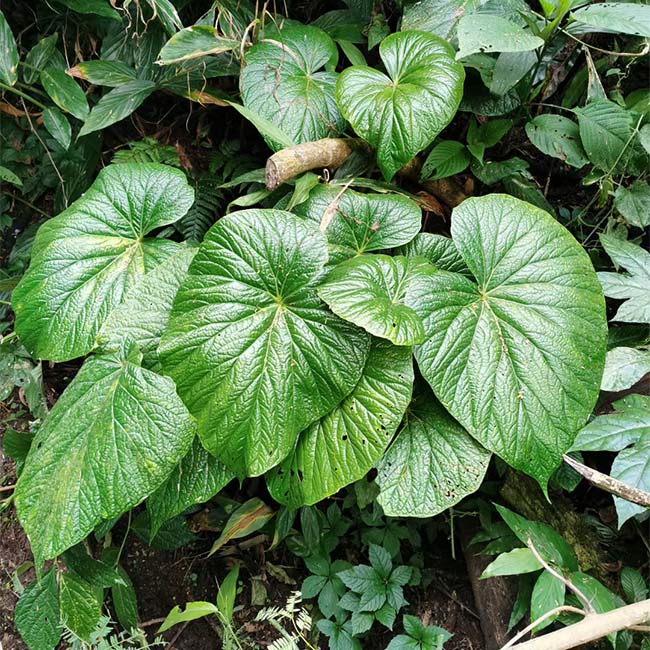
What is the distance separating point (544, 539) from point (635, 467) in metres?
0.24

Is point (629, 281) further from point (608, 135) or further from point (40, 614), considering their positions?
point (40, 614)

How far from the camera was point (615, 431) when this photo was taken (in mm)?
888

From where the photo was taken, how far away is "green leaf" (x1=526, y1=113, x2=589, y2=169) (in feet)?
3.70

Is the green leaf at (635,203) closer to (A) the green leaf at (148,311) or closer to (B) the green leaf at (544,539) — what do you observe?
(B) the green leaf at (544,539)

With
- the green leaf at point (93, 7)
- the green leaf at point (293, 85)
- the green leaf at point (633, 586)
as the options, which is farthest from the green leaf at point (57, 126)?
the green leaf at point (633, 586)

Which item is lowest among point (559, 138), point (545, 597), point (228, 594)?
point (228, 594)

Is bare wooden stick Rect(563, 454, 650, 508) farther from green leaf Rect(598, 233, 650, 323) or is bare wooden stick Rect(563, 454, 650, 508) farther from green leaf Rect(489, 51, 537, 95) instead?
green leaf Rect(489, 51, 537, 95)

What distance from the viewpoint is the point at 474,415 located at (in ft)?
2.74

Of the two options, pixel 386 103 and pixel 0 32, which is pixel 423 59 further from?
pixel 0 32

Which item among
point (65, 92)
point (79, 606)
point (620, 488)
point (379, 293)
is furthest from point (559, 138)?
point (79, 606)

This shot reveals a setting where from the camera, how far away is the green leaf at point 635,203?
1.08m

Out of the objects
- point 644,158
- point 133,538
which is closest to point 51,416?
point 133,538

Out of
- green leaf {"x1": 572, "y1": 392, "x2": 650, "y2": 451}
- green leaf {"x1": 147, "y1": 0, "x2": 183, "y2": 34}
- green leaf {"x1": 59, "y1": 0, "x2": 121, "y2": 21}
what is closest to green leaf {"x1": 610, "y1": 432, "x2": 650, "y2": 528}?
green leaf {"x1": 572, "y1": 392, "x2": 650, "y2": 451}

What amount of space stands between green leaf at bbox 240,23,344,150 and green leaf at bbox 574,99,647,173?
19.3 inches
